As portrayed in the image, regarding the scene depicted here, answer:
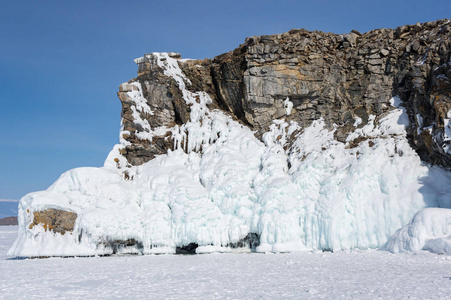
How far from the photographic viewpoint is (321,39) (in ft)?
98.4

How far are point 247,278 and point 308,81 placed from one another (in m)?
18.7

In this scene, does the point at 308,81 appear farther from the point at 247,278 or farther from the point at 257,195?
the point at 247,278

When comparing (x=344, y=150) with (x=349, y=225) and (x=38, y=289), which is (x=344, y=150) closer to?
(x=349, y=225)

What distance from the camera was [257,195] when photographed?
2498 centimetres

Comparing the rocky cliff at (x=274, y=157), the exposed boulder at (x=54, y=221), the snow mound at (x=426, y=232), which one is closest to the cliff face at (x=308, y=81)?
the rocky cliff at (x=274, y=157)

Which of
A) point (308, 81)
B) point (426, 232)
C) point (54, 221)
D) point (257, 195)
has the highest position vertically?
point (308, 81)

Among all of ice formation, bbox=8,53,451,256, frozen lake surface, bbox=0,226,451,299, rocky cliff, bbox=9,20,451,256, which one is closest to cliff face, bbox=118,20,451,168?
rocky cliff, bbox=9,20,451,256

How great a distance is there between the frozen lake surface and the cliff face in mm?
8990

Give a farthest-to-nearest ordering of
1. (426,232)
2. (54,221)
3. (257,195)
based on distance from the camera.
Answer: (257,195), (54,221), (426,232)

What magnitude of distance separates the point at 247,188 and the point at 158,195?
6.07 metres

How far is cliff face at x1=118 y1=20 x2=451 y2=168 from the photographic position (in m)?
24.1

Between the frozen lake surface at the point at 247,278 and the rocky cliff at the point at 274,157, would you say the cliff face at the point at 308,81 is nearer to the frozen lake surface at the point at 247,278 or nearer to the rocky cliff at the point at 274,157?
the rocky cliff at the point at 274,157

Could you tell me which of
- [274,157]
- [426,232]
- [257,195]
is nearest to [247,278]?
[426,232]

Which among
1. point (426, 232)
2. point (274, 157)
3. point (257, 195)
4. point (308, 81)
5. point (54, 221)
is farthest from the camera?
point (308, 81)
